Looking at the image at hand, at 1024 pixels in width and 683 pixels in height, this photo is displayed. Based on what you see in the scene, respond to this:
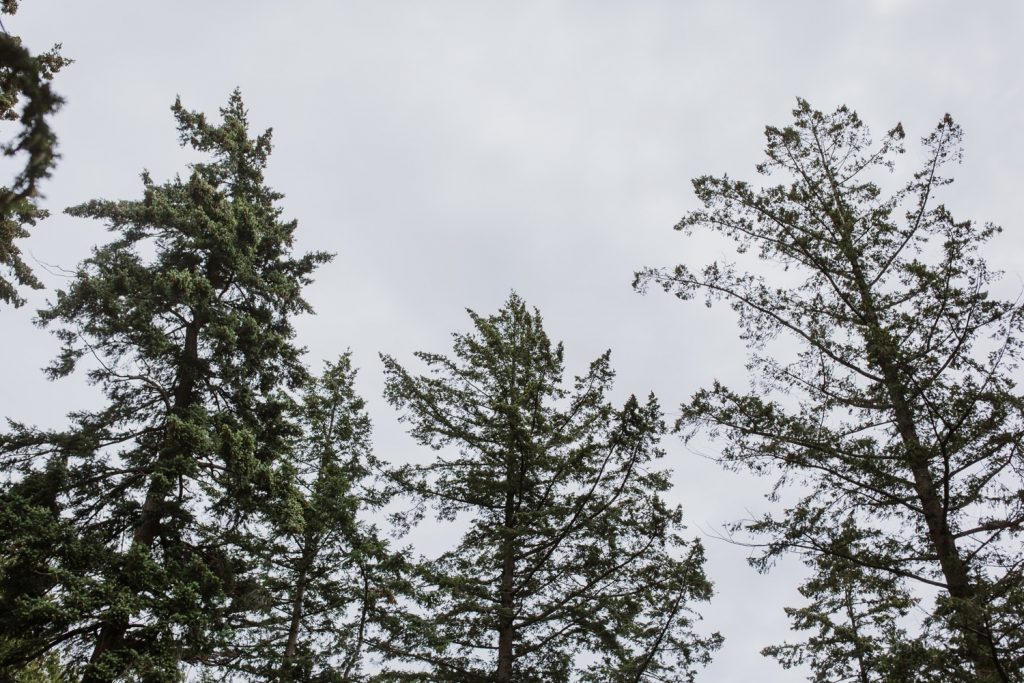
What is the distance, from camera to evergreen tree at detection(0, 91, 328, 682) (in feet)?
32.3

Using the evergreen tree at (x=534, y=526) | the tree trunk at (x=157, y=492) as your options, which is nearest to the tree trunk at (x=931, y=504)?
the evergreen tree at (x=534, y=526)

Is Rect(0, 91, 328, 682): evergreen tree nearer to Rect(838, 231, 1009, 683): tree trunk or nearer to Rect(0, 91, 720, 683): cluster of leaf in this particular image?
Rect(0, 91, 720, 683): cluster of leaf

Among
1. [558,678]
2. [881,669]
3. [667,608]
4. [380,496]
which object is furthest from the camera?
[380,496]

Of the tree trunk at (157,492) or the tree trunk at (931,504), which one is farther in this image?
the tree trunk at (157,492)

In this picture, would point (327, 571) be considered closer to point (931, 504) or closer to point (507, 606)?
point (507, 606)

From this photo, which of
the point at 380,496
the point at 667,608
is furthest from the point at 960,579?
the point at 380,496

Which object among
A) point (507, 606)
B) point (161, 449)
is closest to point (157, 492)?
point (161, 449)

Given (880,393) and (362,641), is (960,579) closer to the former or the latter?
(880,393)

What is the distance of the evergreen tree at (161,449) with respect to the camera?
9844 millimetres

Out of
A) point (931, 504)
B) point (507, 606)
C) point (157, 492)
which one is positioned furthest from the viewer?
point (507, 606)

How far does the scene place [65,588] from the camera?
31.8 ft

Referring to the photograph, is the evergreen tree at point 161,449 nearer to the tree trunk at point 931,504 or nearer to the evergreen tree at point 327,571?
the evergreen tree at point 327,571

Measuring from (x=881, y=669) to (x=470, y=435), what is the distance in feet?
30.4

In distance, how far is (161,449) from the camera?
1153 centimetres
